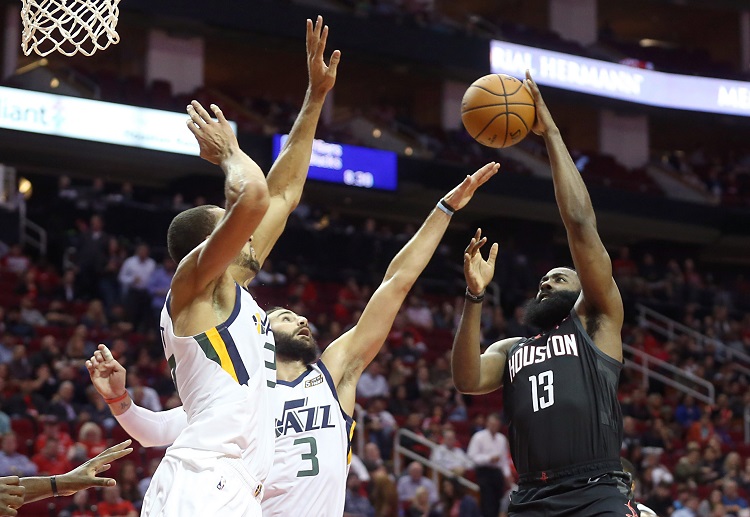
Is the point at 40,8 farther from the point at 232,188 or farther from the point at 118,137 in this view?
the point at 118,137

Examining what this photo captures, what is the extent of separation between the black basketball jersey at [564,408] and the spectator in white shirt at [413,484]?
788 cm

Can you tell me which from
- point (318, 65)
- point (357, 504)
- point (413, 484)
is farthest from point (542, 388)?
point (413, 484)

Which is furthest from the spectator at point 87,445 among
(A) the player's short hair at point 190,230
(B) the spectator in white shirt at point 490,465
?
(A) the player's short hair at point 190,230

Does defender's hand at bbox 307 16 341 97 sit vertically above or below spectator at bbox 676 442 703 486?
above

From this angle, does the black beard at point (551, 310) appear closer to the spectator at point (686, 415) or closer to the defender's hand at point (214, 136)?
the defender's hand at point (214, 136)

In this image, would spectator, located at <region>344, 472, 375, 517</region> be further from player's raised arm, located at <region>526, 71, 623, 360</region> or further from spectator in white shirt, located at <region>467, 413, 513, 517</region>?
player's raised arm, located at <region>526, 71, 623, 360</region>

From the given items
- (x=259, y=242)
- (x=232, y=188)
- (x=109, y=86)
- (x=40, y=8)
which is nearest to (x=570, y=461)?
(x=259, y=242)

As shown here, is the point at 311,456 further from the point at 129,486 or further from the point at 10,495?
the point at 129,486

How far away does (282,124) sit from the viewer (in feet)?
72.6

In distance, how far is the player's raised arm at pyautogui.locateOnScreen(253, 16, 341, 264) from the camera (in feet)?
16.5

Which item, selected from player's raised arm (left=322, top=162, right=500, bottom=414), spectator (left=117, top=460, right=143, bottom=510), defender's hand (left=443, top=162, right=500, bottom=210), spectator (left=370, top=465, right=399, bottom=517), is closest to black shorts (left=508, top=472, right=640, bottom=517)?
player's raised arm (left=322, top=162, right=500, bottom=414)

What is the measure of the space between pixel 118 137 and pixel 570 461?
49.8 feet

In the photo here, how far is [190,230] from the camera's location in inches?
170

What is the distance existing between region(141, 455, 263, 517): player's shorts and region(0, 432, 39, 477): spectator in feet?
25.0
